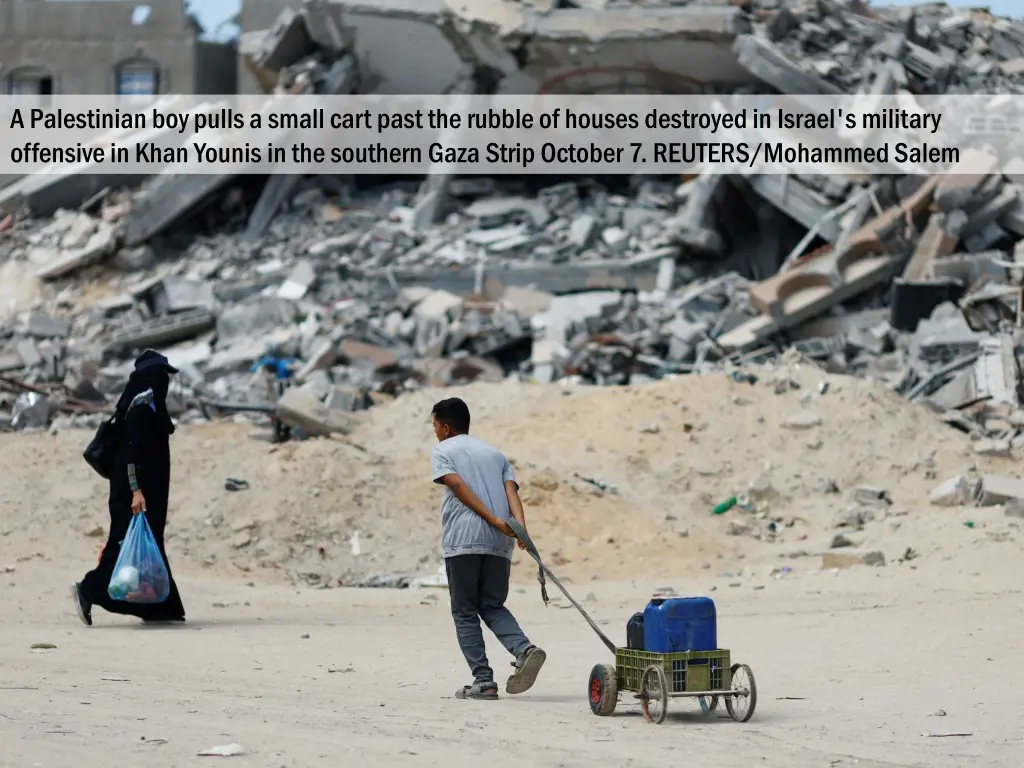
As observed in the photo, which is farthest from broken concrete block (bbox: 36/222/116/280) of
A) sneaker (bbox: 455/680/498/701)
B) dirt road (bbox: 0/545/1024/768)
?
sneaker (bbox: 455/680/498/701)

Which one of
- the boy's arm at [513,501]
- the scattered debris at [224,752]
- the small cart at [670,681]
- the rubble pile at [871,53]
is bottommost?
the scattered debris at [224,752]

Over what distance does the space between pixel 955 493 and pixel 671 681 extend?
712cm

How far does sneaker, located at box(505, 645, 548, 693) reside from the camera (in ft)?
18.4

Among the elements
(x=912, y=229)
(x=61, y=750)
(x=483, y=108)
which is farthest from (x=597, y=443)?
Result: (x=483, y=108)

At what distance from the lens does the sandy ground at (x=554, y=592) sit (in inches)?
189

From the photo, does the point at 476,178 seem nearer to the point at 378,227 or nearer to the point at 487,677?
the point at 378,227

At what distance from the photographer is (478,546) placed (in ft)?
18.7

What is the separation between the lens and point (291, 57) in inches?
987

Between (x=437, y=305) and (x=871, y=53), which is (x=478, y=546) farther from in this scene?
(x=871, y=53)

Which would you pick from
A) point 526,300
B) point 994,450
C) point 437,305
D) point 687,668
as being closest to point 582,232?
point 526,300

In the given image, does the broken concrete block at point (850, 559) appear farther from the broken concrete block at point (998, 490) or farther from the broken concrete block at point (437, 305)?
the broken concrete block at point (437, 305)

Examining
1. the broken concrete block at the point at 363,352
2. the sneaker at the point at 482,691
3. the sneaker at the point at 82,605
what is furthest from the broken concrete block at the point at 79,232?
the sneaker at the point at 482,691

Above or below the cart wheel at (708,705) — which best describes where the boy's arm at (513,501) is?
above

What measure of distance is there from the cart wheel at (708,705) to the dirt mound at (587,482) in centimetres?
536
